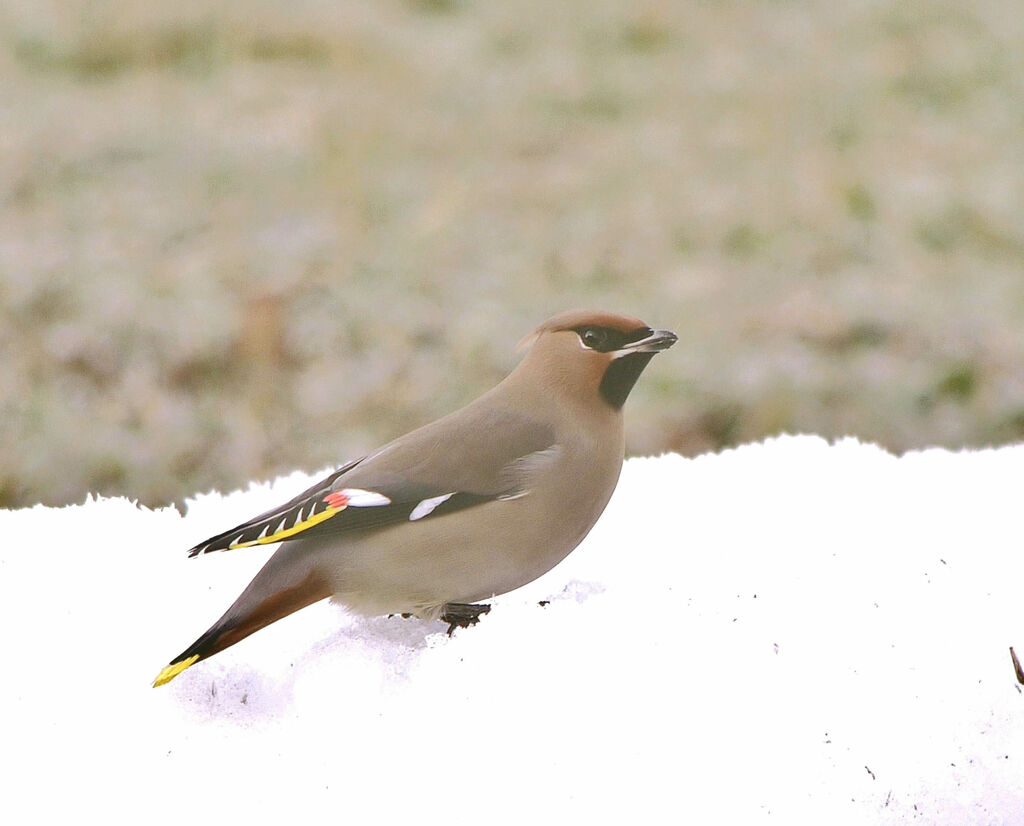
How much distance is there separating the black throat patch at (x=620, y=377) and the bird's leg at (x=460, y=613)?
46 cm

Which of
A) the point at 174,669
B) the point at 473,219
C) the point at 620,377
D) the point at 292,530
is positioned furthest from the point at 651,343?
the point at 473,219

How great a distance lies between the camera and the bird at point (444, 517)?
2453 mm

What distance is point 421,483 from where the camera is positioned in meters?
2.49

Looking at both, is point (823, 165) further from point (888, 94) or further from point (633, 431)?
point (633, 431)

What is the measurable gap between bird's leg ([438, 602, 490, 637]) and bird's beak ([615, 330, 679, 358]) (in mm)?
554

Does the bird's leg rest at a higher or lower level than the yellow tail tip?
lower

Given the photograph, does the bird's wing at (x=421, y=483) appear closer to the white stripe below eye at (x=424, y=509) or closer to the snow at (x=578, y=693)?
the white stripe below eye at (x=424, y=509)

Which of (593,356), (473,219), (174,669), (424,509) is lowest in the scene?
(473,219)

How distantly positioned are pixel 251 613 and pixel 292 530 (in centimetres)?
16

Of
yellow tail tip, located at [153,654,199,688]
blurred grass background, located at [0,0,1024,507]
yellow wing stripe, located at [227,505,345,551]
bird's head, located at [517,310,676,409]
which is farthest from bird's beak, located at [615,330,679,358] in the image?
blurred grass background, located at [0,0,1024,507]

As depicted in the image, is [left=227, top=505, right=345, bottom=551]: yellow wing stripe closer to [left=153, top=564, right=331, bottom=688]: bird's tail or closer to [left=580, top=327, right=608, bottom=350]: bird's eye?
[left=153, top=564, right=331, bottom=688]: bird's tail

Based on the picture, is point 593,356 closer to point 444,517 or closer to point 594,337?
point 594,337

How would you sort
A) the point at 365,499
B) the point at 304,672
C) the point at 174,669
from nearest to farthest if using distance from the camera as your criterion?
1. the point at 174,669
2. the point at 365,499
3. the point at 304,672

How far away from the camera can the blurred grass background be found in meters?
5.74
